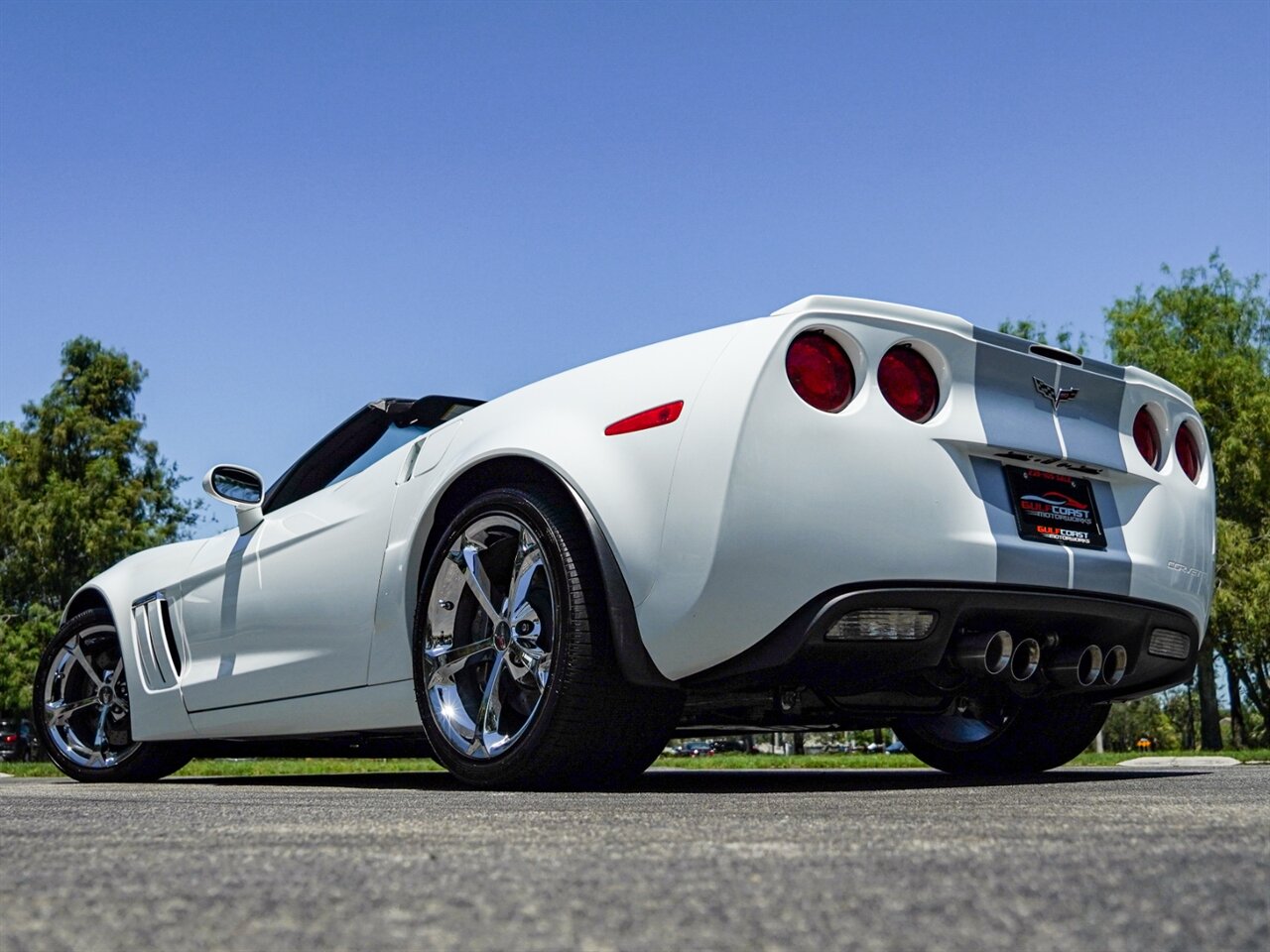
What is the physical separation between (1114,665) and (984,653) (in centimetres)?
70

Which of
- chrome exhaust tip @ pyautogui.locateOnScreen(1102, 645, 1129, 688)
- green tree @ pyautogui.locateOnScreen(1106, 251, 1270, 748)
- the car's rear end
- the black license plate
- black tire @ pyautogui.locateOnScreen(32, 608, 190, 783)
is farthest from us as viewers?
green tree @ pyautogui.locateOnScreen(1106, 251, 1270, 748)

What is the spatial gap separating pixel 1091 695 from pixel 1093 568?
2.75ft

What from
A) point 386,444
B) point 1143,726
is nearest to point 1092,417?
point 386,444

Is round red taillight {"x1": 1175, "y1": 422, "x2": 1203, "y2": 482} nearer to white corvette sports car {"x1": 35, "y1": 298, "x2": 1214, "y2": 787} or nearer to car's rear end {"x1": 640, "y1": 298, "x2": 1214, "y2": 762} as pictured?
white corvette sports car {"x1": 35, "y1": 298, "x2": 1214, "y2": 787}

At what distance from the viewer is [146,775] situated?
6.42 meters

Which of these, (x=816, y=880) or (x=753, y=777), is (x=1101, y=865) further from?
(x=753, y=777)

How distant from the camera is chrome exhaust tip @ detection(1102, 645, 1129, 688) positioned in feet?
13.9

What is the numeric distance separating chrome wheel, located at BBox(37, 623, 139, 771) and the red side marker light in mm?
3604

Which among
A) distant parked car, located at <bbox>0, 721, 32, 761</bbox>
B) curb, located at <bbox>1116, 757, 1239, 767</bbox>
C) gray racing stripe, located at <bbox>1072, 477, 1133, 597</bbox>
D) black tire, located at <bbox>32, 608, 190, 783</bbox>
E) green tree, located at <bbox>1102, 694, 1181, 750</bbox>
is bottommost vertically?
green tree, located at <bbox>1102, 694, 1181, 750</bbox>

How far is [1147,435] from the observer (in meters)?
4.51

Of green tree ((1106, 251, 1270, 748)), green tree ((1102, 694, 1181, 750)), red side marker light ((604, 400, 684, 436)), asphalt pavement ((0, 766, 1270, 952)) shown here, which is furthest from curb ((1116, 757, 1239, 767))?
green tree ((1102, 694, 1181, 750))

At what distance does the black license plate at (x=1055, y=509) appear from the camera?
388cm

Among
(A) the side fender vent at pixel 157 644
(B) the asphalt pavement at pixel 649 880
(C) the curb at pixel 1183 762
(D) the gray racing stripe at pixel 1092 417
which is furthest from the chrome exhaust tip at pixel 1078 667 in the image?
(C) the curb at pixel 1183 762

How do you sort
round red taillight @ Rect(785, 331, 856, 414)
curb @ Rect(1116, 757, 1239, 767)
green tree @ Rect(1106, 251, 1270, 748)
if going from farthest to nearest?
green tree @ Rect(1106, 251, 1270, 748) → curb @ Rect(1116, 757, 1239, 767) → round red taillight @ Rect(785, 331, 856, 414)
